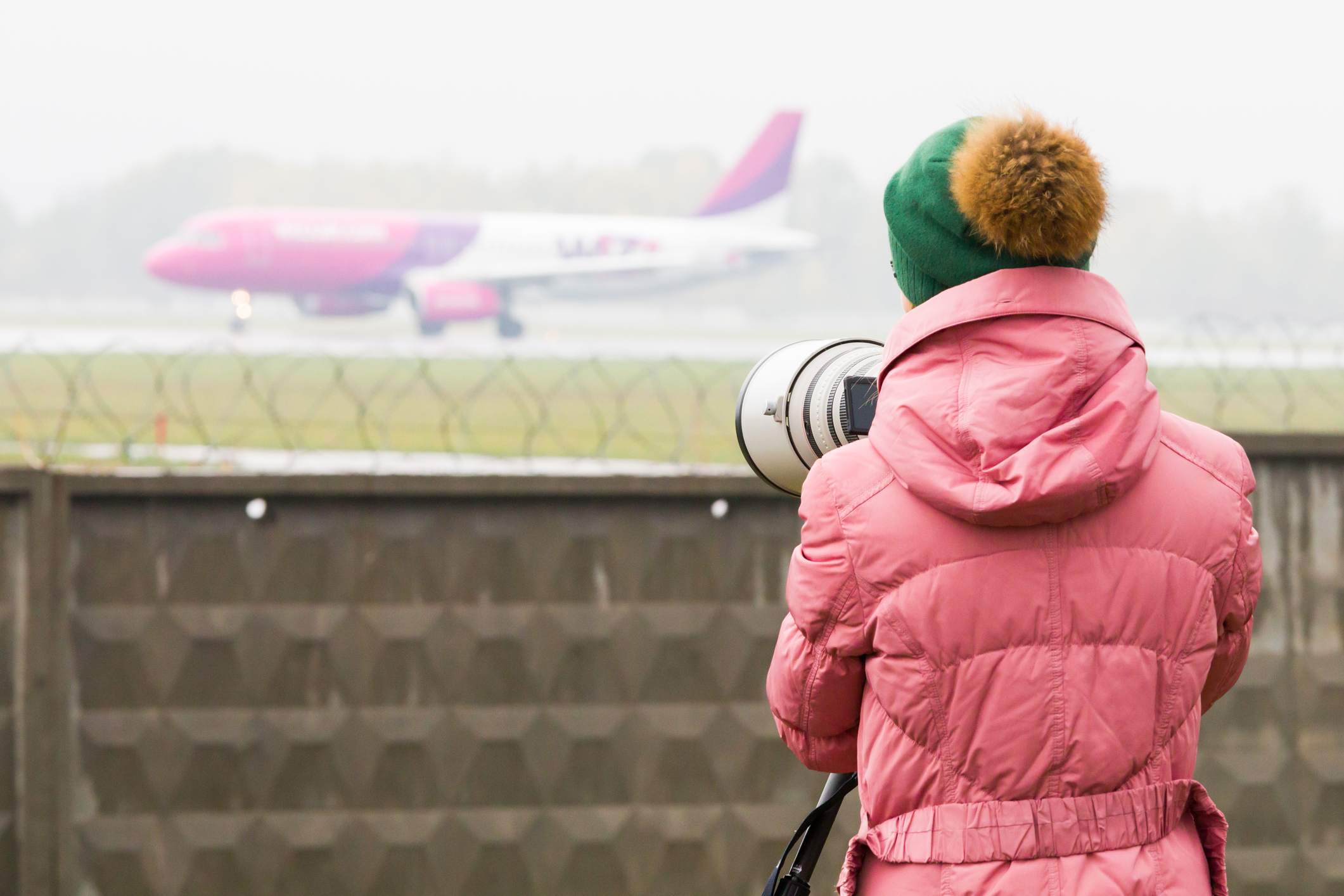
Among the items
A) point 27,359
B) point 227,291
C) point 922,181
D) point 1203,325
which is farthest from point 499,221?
point 922,181

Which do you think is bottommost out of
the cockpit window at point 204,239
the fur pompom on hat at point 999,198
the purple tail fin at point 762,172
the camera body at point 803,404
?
the cockpit window at point 204,239

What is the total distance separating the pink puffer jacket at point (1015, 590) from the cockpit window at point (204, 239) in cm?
2968

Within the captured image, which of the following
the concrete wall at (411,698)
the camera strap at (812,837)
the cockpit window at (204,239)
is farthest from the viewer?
the cockpit window at (204,239)

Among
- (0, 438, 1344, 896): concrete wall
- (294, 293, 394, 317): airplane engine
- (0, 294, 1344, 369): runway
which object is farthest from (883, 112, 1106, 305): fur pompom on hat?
(294, 293, 394, 317): airplane engine

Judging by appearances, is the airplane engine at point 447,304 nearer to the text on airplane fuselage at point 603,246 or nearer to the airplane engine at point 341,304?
the airplane engine at point 341,304

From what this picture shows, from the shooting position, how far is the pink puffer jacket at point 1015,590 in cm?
123

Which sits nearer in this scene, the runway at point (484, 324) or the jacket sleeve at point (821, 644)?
the jacket sleeve at point (821, 644)

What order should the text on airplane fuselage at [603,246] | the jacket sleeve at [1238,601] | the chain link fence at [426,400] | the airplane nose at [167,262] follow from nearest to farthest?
1. the jacket sleeve at [1238,601]
2. the chain link fence at [426,400]
3. the airplane nose at [167,262]
4. the text on airplane fuselage at [603,246]

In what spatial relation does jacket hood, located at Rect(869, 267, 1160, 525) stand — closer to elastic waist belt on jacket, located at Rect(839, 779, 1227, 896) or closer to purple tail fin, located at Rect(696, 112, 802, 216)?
elastic waist belt on jacket, located at Rect(839, 779, 1227, 896)

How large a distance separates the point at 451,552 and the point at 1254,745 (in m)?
2.34

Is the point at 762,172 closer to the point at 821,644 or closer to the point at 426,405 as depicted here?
the point at 426,405

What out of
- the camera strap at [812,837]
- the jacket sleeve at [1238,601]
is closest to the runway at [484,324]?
the camera strap at [812,837]

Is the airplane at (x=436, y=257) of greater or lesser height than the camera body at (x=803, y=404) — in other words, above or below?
below

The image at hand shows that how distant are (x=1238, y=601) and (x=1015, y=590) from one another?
1.14 ft
